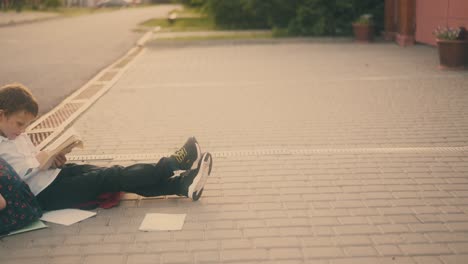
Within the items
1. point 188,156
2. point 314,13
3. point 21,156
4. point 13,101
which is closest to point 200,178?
point 188,156

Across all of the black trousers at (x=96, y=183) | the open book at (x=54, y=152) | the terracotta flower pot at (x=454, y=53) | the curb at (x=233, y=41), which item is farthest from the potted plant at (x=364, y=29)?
the open book at (x=54, y=152)

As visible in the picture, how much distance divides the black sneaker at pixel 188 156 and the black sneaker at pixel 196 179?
0.15ft

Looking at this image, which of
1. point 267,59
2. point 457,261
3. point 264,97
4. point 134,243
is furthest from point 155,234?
point 267,59

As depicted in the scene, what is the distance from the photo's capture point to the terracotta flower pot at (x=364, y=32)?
17984 mm

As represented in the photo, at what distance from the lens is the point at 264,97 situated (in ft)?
29.0

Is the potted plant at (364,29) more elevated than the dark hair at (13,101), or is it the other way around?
the dark hair at (13,101)

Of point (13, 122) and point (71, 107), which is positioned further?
point (71, 107)

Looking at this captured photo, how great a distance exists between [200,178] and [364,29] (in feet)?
48.7

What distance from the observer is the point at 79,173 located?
14.6ft

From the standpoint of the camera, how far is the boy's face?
3967mm

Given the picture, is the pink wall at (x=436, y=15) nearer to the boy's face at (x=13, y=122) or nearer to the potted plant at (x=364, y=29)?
the potted plant at (x=364, y=29)

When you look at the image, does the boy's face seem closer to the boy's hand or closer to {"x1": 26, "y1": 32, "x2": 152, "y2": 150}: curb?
the boy's hand

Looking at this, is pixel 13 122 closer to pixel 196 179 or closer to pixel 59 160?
pixel 59 160

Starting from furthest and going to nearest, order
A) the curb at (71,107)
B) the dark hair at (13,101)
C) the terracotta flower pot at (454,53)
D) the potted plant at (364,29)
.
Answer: the potted plant at (364,29)
the terracotta flower pot at (454,53)
the curb at (71,107)
the dark hair at (13,101)
